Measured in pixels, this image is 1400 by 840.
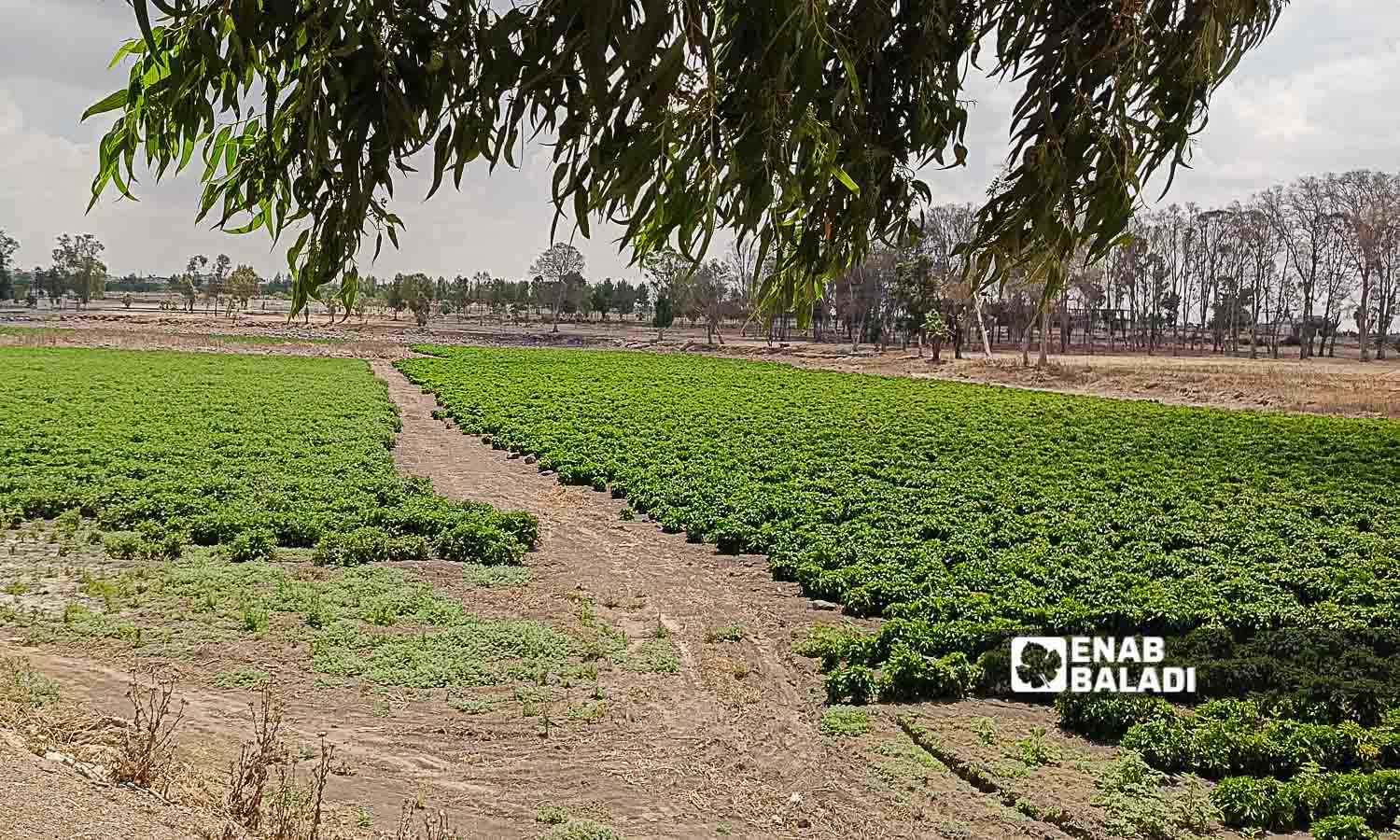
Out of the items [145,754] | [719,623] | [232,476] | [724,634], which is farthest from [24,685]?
[232,476]

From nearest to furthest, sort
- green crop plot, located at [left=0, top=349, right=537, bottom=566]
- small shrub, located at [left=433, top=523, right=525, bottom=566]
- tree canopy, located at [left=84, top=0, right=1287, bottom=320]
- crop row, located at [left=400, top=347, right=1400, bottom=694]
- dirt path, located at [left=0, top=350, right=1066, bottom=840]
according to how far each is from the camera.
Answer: tree canopy, located at [left=84, top=0, right=1287, bottom=320] < dirt path, located at [left=0, top=350, right=1066, bottom=840] < crop row, located at [left=400, top=347, right=1400, bottom=694] < small shrub, located at [left=433, top=523, right=525, bottom=566] < green crop plot, located at [left=0, top=349, right=537, bottom=566]

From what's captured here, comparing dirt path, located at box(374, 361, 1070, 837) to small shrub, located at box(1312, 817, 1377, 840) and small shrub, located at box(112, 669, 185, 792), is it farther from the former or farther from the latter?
small shrub, located at box(112, 669, 185, 792)

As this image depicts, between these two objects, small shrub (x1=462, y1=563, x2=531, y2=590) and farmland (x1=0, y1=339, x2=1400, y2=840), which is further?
small shrub (x1=462, y1=563, x2=531, y2=590)

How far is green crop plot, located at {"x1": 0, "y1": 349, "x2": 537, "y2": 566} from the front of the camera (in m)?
14.2

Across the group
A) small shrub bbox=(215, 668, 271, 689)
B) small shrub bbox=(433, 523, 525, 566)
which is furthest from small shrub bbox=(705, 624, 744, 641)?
small shrub bbox=(215, 668, 271, 689)

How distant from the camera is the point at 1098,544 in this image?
14.2 meters

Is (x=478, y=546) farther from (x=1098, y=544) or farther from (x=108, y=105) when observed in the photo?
(x=108, y=105)

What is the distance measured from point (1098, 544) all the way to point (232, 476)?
1530 centimetres

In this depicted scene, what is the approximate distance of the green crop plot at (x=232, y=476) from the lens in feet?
46.5

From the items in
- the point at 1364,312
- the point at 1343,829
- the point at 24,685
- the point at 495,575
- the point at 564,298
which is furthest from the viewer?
the point at 564,298

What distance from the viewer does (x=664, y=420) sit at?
98.2 feet

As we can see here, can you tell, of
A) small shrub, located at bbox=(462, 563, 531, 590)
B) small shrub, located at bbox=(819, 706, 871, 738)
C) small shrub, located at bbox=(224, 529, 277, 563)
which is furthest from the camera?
small shrub, located at bbox=(224, 529, 277, 563)

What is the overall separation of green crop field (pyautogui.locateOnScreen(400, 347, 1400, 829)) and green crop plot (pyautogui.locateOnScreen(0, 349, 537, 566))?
362 centimetres

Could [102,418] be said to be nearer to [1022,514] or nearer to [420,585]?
[420,585]
